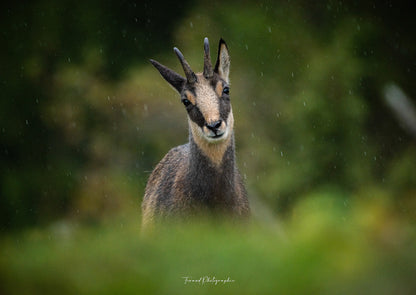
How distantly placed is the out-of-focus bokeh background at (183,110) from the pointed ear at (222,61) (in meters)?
2.44

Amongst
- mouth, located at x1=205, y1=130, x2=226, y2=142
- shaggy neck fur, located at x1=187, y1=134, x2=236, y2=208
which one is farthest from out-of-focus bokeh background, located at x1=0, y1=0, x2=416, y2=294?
mouth, located at x1=205, y1=130, x2=226, y2=142

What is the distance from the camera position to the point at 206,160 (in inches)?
336

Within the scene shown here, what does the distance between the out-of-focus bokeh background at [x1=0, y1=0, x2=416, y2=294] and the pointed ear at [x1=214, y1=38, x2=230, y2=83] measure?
2.44 metres

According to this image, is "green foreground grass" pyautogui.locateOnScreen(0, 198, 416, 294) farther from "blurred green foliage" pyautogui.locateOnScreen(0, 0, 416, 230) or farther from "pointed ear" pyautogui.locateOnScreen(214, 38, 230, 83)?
"blurred green foliage" pyautogui.locateOnScreen(0, 0, 416, 230)

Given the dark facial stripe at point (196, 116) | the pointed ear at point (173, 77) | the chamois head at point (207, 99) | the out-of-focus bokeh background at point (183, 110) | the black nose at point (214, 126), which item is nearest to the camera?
the black nose at point (214, 126)

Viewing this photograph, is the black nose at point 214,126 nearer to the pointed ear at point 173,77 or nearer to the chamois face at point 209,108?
the chamois face at point 209,108

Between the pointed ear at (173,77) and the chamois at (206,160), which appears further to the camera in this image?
the pointed ear at (173,77)

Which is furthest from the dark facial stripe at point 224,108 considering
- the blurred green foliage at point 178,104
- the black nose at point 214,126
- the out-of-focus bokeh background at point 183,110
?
the blurred green foliage at point 178,104

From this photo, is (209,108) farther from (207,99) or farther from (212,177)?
(212,177)

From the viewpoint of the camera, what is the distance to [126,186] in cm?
1962

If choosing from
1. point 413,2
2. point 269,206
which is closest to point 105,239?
point 269,206

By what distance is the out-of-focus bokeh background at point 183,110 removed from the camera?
1805 centimetres

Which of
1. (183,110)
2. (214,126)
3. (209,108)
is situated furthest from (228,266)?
(183,110)

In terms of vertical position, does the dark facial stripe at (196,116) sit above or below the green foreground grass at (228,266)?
above
